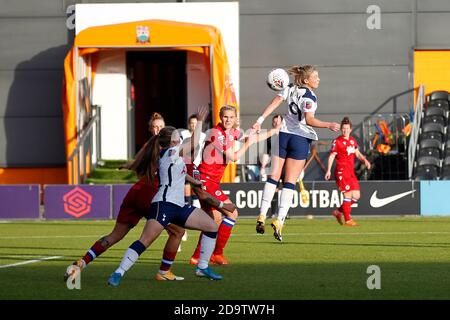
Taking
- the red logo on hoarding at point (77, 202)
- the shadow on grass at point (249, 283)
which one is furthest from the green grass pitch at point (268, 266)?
the red logo on hoarding at point (77, 202)

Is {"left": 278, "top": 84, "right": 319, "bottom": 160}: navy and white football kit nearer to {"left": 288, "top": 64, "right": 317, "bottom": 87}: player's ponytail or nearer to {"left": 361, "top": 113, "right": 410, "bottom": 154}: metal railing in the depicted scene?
{"left": 288, "top": 64, "right": 317, "bottom": 87}: player's ponytail

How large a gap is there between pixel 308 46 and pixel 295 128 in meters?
17.7

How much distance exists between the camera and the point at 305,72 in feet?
50.0

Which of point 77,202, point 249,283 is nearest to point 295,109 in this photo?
point 249,283

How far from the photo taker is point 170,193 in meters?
12.1

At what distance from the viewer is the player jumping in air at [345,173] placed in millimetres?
23906

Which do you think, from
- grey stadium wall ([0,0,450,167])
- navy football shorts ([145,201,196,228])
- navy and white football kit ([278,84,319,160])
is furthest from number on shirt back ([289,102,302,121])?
grey stadium wall ([0,0,450,167])

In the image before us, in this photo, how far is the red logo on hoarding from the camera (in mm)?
27250

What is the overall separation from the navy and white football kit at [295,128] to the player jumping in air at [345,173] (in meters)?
8.57

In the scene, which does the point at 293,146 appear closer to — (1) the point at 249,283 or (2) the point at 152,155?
(1) the point at 249,283

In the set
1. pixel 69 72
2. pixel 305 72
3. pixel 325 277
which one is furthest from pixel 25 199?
pixel 325 277

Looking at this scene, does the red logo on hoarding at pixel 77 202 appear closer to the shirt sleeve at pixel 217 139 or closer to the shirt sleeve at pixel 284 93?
the shirt sleeve at pixel 284 93
